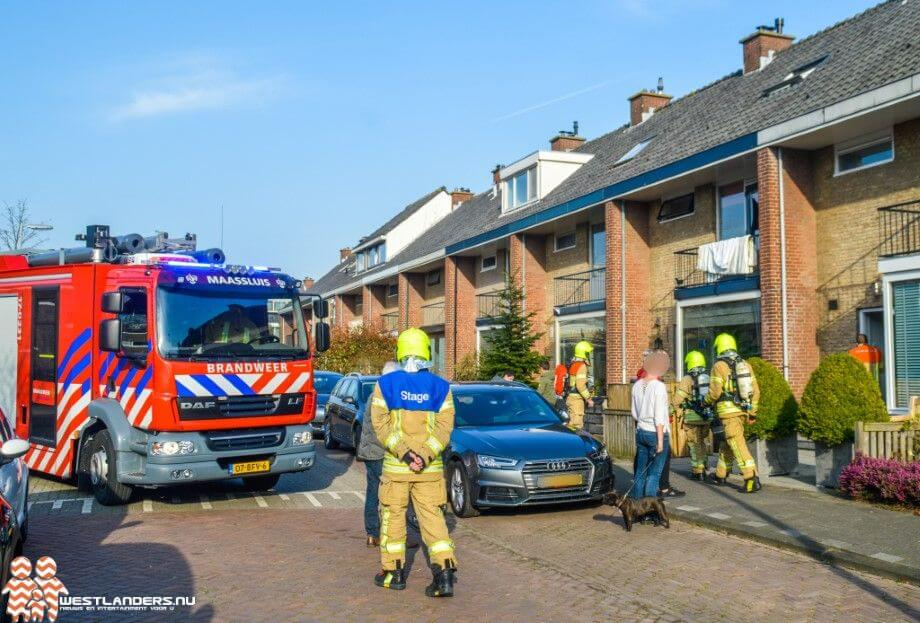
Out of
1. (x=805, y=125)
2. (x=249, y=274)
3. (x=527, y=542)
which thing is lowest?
(x=527, y=542)

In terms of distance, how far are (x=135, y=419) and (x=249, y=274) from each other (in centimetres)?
220

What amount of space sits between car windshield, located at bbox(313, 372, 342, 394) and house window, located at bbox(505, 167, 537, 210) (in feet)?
33.1

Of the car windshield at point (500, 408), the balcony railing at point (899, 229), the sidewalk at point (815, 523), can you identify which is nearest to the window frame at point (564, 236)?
the balcony railing at point (899, 229)

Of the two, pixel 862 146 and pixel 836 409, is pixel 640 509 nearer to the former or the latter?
pixel 836 409

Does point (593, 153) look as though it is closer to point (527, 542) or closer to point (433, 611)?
point (527, 542)

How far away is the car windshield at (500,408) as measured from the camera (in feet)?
34.9

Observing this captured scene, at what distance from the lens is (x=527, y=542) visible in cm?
827

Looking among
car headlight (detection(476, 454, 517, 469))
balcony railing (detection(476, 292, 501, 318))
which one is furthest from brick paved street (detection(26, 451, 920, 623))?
balcony railing (detection(476, 292, 501, 318))

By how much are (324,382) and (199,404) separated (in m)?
12.2

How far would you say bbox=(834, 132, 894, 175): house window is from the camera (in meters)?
15.5

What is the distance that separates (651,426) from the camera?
356 inches

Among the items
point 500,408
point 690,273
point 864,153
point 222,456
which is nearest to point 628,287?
point 690,273

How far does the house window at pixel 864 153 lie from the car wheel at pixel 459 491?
10680mm

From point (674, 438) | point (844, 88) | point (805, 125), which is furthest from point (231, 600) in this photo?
point (844, 88)
